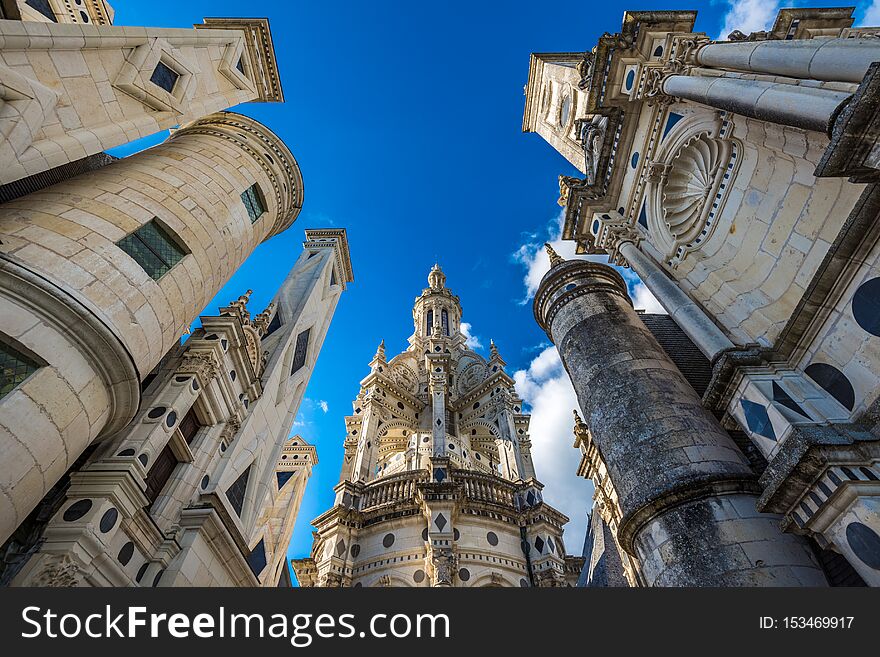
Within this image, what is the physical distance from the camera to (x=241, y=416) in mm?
13484

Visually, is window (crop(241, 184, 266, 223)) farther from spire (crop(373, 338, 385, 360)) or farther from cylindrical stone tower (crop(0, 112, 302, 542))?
spire (crop(373, 338, 385, 360))

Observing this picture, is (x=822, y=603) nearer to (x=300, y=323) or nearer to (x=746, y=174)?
(x=746, y=174)

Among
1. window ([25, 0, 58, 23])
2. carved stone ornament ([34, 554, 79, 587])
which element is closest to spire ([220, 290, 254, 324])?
carved stone ornament ([34, 554, 79, 587])

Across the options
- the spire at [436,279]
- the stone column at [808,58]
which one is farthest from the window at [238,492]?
the spire at [436,279]

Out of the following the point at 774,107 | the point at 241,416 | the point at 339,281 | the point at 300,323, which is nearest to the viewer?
the point at 774,107

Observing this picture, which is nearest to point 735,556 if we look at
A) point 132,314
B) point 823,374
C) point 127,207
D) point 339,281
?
point 823,374

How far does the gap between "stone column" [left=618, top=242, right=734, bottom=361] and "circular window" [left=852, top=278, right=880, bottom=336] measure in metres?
1.81

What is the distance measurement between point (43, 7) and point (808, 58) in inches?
886

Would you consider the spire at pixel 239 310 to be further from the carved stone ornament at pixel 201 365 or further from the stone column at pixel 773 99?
the stone column at pixel 773 99

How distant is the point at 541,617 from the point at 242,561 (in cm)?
1039

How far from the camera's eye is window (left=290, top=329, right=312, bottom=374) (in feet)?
58.1

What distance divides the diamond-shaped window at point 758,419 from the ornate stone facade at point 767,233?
24 mm

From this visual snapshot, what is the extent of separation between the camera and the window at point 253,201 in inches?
511

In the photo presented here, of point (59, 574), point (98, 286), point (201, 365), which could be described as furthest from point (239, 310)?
point (59, 574)
